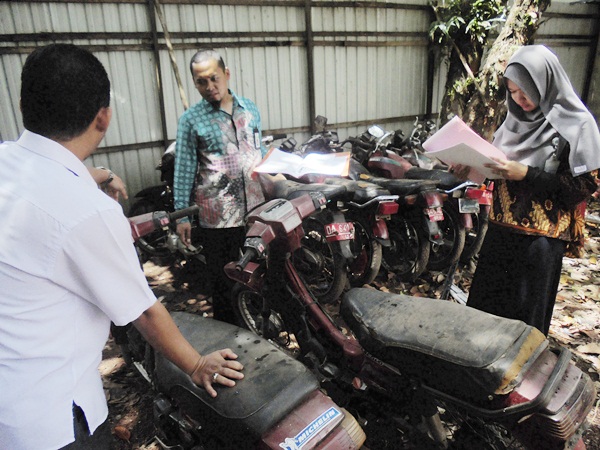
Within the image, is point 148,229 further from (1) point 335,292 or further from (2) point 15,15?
(2) point 15,15

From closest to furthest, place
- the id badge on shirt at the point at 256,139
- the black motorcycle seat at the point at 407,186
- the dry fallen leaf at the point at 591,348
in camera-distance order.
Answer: the dry fallen leaf at the point at 591,348
the id badge on shirt at the point at 256,139
the black motorcycle seat at the point at 407,186

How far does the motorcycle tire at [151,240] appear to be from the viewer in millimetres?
4973

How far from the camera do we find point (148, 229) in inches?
80.8

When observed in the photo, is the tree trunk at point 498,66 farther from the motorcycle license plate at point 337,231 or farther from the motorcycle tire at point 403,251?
the motorcycle license plate at point 337,231

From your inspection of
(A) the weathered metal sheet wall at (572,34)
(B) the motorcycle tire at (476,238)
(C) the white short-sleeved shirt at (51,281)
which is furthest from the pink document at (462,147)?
(A) the weathered metal sheet wall at (572,34)

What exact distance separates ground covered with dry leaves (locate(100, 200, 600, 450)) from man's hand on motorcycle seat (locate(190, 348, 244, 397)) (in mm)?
1349

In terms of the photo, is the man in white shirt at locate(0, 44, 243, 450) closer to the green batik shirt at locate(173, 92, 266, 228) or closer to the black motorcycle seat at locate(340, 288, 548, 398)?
the black motorcycle seat at locate(340, 288, 548, 398)

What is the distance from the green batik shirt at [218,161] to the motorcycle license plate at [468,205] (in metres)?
1.97

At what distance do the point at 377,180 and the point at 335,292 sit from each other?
1.30 meters

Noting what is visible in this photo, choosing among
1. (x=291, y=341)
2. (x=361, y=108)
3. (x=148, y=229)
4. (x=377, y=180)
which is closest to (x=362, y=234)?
(x=377, y=180)

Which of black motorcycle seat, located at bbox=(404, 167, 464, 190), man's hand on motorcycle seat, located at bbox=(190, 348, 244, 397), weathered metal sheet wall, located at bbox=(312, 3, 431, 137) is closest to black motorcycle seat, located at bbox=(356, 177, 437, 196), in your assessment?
black motorcycle seat, located at bbox=(404, 167, 464, 190)

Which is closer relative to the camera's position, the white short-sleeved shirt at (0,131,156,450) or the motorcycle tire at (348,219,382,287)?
the white short-sleeved shirt at (0,131,156,450)

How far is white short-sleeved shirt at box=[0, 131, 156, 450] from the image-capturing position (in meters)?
1.09

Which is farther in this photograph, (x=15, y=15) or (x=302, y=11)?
(x=302, y=11)
